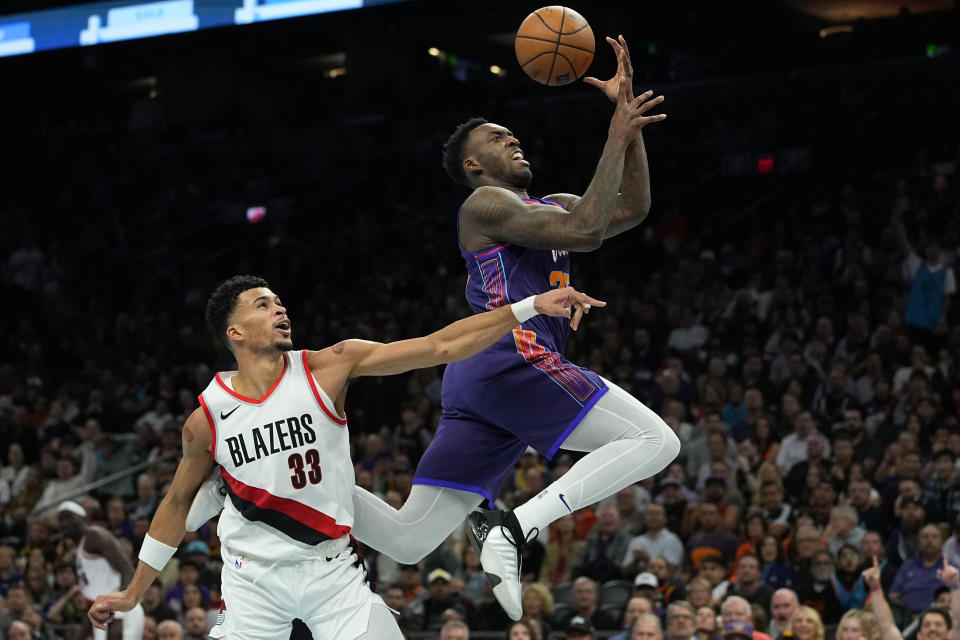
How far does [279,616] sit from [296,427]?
0.81m

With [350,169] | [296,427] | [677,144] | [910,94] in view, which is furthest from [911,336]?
[350,169]

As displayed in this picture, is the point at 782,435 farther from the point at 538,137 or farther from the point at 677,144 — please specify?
the point at 538,137

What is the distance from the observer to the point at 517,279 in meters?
5.90

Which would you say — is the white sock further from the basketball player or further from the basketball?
the basketball player

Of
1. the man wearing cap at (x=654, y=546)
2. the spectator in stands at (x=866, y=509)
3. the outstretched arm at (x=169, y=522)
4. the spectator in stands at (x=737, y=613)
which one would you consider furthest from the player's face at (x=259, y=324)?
the spectator in stands at (x=866, y=509)

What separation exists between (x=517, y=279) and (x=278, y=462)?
52.8 inches

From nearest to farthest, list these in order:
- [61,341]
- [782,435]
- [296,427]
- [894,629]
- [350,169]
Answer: [296,427]
[894,629]
[782,435]
[61,341]
[350,169]

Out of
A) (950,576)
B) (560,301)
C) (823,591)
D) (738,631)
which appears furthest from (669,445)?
(823,591)

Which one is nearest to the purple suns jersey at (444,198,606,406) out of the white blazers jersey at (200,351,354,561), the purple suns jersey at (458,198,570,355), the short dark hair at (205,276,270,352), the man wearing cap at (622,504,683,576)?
the purple suns jersey at (458,198,570,355)

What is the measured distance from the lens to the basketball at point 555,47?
6.15m

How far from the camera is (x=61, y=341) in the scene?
20.9 meters

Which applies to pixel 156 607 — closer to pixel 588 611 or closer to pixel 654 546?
pixel 588 611

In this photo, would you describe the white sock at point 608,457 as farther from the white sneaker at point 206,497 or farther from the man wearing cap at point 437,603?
the man wearing cap at point 437,603

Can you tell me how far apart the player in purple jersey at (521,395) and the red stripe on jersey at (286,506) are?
0.46 metres
